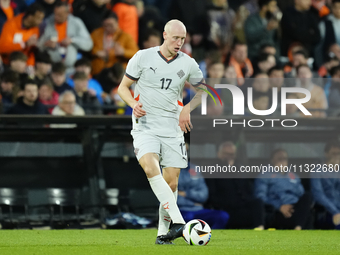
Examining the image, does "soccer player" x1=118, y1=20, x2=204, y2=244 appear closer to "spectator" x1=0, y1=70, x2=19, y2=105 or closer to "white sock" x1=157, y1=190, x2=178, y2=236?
"white sock" x1=157, y1=190, x2=178, y2=236

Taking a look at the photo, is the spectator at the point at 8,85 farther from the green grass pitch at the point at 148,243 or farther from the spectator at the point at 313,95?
the spectator at the point at 313,95

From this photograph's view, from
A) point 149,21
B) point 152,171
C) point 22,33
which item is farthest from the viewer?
point 149,21

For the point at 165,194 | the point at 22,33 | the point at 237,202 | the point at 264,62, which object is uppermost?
the point at 22,33

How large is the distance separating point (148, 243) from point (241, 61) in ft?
19.5

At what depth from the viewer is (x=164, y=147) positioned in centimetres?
621

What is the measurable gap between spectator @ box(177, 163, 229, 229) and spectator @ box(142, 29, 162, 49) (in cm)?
305

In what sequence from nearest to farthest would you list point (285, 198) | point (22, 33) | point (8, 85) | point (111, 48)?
point (285, 198) < point (8, 85) < point (22, 33) < point (111, 48)

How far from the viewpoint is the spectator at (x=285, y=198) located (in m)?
9.07

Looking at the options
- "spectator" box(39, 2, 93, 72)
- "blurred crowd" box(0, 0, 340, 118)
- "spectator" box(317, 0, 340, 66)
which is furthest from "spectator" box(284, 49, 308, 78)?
"spectator" box(39, 2, 93, 72)

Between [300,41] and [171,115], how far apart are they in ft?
22.9

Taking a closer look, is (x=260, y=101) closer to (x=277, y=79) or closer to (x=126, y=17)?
(x=277, y=79)

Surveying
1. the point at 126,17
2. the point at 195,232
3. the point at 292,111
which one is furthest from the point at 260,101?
the point at 195,232

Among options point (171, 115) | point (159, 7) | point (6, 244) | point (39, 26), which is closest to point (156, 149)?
point (171, 115)

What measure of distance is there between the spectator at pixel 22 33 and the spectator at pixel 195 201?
382 cm
